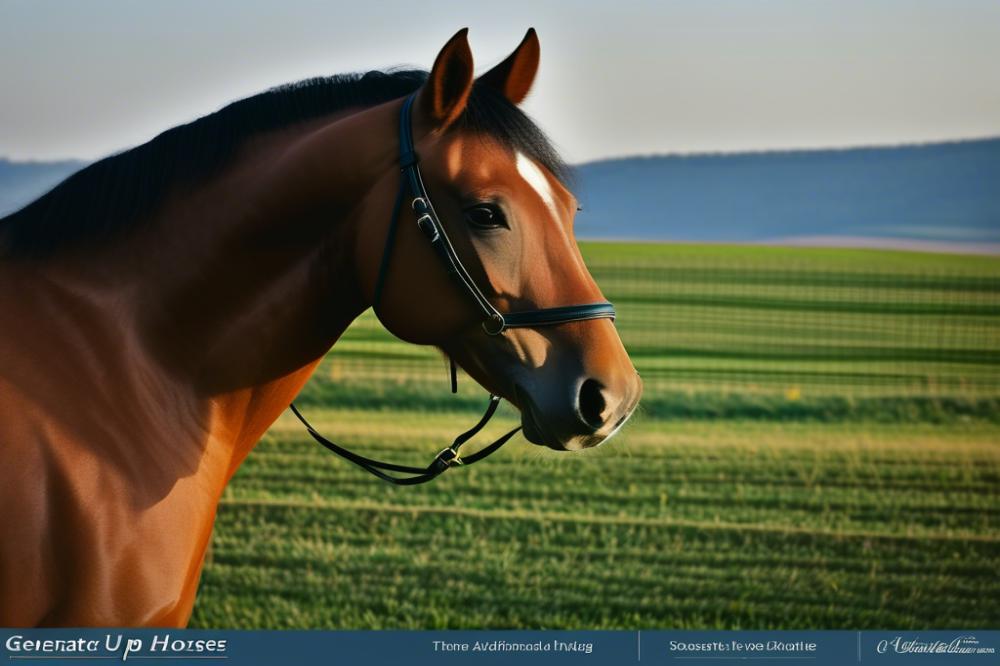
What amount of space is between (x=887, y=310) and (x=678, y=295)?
7.38 feet

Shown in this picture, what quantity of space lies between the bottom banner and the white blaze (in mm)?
1707

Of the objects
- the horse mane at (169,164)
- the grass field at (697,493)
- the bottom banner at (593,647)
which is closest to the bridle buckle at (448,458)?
the grass field at (697,493)

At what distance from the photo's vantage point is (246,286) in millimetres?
2002

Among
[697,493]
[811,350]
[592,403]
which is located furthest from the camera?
[811,350]

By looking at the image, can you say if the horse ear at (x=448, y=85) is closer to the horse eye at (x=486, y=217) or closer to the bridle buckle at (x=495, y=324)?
the horse eye at (x=486, y=217)

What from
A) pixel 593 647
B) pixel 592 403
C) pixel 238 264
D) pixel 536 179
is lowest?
pixel 593 647

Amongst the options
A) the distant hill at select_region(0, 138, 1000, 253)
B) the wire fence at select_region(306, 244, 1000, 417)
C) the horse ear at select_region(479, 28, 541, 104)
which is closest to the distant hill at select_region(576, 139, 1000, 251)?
the distant hill at select_region(0, 138, 1000, 253)

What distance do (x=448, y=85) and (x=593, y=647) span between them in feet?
6.81

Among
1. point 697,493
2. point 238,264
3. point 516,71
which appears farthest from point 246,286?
point 697,493

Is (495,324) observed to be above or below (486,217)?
below

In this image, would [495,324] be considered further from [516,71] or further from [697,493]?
[697,493]

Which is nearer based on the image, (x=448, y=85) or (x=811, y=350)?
(x=448, y=85)

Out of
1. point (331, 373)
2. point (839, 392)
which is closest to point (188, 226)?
point (331, 373)

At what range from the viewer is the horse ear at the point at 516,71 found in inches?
81.8
